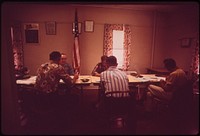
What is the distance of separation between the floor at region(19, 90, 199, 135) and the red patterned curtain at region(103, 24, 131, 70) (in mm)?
2612

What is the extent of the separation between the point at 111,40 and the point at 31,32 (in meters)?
2.32

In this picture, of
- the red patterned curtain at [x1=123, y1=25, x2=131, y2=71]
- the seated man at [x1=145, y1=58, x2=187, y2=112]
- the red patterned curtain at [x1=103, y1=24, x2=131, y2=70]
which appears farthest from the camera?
the red patterned curtain at [x1=123, y1=25, x2=131, y2=71]

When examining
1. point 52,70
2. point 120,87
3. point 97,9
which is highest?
point 97,9

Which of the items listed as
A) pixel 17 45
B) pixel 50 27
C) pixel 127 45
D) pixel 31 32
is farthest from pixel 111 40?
pixel 17 45

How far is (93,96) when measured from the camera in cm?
420

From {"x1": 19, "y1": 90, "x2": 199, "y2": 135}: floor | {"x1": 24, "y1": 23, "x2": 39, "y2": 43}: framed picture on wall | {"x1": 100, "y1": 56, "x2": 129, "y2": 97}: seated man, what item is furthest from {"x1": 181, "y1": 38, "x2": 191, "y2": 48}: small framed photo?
{"x1": 24, "y1": 23, "x2": 39, "y2": 43}: framed picture on wall

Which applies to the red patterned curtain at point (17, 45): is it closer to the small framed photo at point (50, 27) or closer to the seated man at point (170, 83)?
the small framed photo at point (50, 27)

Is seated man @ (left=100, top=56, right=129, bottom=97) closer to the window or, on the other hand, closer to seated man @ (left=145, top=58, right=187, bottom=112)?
seated man @ (left=145, top=58, right=187, bottom=112)

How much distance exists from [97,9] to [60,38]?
4.51 ft

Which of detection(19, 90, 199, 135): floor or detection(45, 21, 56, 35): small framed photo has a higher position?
detection(45, 21, 56, 35): small framed photo

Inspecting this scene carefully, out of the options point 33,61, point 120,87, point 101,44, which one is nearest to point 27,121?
point 120,87

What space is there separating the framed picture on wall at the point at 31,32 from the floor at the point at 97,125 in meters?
2.75

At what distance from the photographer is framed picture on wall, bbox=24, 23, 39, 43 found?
4.76 metres

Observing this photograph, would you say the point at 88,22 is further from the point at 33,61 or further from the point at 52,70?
the point at 52,70
